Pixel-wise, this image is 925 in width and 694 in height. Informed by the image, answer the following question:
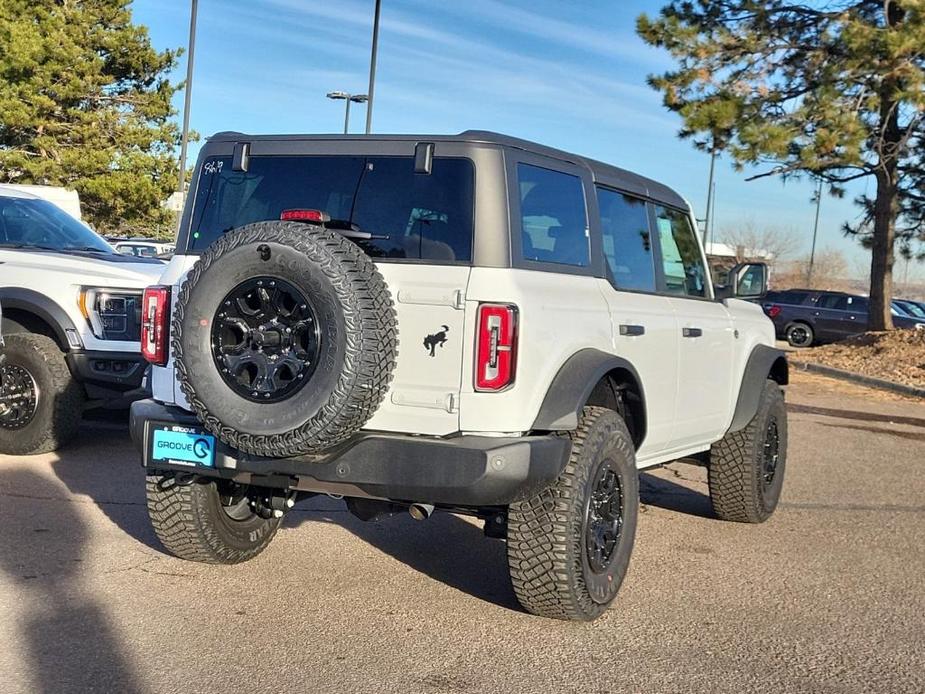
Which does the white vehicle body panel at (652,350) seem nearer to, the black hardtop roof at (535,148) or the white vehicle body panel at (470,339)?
the white vehicle body panel at (470,339)

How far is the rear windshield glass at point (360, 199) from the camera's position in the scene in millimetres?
4348

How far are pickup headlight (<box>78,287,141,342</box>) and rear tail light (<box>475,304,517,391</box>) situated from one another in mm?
4313

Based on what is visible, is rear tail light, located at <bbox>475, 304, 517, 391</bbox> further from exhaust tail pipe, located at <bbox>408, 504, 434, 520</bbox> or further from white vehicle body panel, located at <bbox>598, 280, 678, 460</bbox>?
white vehicle body panel, located at <bbox>598, 280, 678, 460</bbox>

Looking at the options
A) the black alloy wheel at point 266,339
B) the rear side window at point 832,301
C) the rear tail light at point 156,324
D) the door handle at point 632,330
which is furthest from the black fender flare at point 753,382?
the rear side window at point 832,301

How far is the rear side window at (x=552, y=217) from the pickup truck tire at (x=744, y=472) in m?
2.28

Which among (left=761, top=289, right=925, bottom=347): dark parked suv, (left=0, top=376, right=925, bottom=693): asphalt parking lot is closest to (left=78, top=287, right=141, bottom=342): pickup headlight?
(left=0, top=376, right=925, bottom=693): asphalt parking lot

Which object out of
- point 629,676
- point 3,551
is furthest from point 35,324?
point 629,676

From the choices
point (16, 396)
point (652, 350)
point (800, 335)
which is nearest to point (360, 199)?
Answer: point (652, 350)

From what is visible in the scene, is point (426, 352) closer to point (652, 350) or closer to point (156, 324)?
point (156, 324)

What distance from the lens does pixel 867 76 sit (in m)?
17.9

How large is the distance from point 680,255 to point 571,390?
2.15 metres

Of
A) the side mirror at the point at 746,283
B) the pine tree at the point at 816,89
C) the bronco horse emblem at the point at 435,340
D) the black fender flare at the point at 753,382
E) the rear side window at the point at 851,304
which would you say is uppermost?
the pine tree at the point at 816,89

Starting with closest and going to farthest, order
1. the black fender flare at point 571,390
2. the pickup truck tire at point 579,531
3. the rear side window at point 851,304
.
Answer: the black fender flare at point 571,390
the pickup truck tire at point 579,531
the rear side window at point 851,304

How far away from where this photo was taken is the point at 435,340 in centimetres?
415
